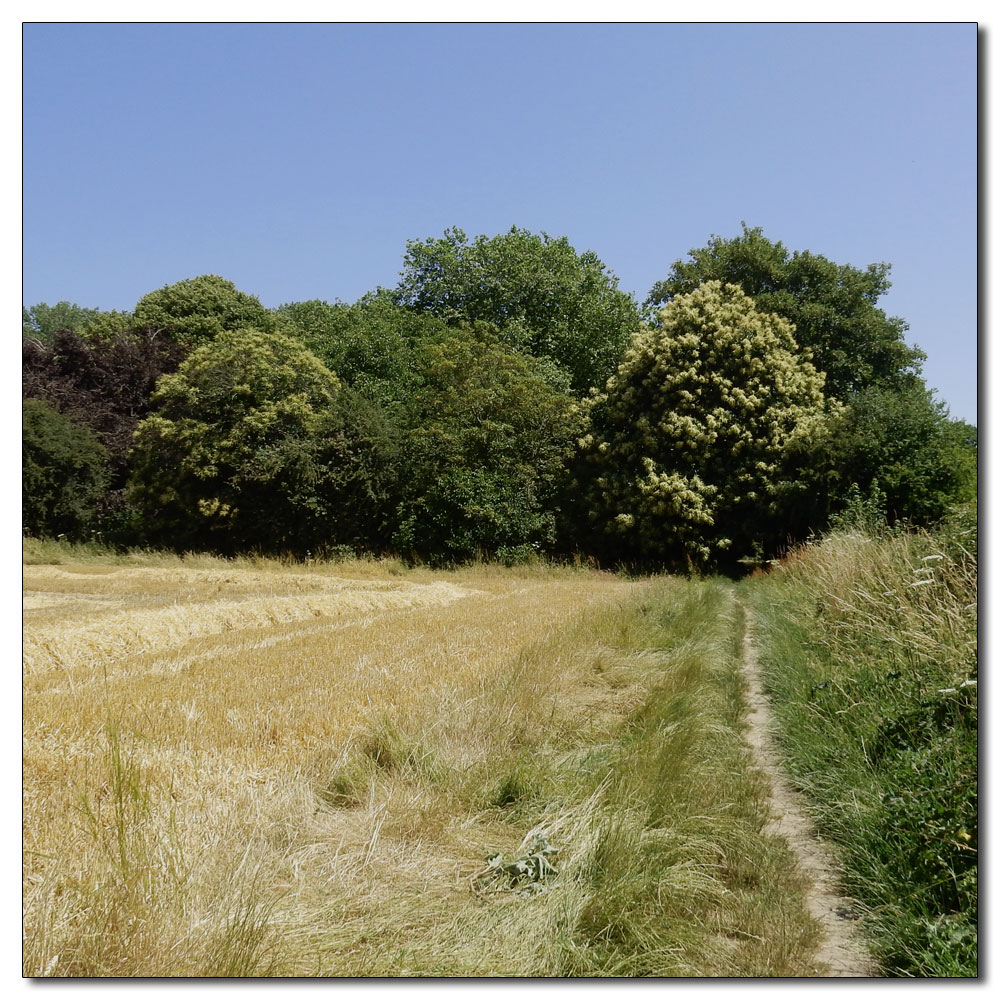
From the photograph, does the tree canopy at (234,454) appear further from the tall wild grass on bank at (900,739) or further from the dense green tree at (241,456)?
the tall wild grass on bank at (900,739)

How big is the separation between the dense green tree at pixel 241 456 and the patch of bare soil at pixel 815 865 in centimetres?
2329

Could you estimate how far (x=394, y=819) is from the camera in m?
4.59

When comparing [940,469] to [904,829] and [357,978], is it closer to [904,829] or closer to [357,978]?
[904,829]

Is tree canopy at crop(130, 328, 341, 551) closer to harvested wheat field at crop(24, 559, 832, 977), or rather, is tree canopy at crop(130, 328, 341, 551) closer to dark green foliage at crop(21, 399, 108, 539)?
dark green foliage at crop(21, 399, 108, 539)

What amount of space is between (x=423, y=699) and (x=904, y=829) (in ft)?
13.2

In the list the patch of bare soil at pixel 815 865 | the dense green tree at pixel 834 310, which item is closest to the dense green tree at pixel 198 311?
the dense green tree at pixel 834 310

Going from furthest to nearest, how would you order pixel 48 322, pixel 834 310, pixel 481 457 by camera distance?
pixel 834 310, pixel 481 457, pixel 48 322

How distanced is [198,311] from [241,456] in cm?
1476

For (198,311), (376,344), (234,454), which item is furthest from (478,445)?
(198,311)

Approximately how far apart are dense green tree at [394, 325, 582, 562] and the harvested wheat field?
1888 centimetres

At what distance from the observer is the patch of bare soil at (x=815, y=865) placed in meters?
3.68

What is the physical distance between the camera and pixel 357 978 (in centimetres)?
316

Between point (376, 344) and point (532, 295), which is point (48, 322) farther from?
point (532, 295)

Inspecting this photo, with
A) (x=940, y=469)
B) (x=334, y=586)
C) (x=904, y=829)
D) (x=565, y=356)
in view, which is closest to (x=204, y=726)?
(x=904, y=829)
